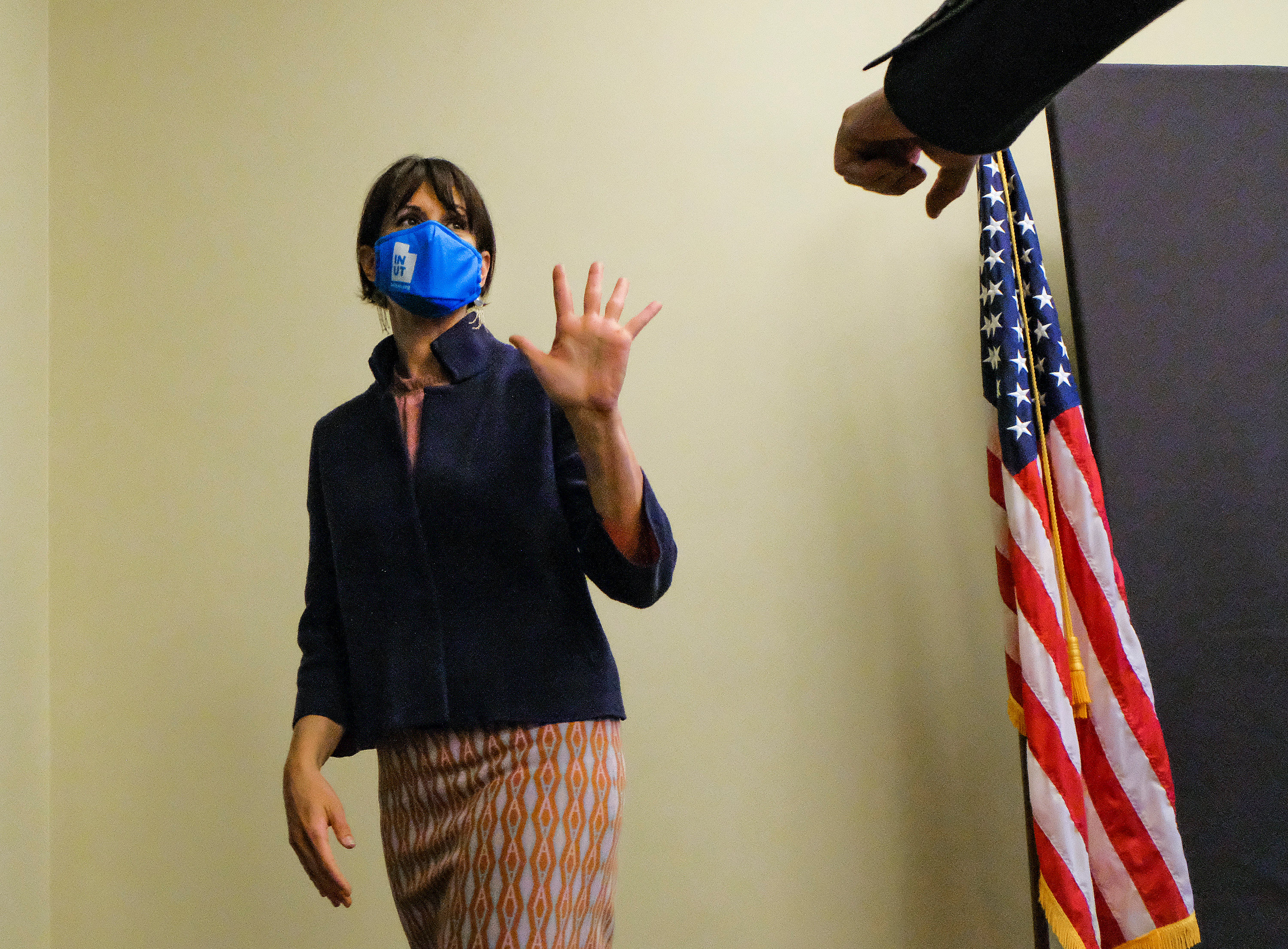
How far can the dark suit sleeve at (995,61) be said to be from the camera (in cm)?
68

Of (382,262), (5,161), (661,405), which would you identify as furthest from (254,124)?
(382,262)

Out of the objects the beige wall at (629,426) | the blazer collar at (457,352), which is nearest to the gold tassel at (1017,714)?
the beige wall at (629,426)

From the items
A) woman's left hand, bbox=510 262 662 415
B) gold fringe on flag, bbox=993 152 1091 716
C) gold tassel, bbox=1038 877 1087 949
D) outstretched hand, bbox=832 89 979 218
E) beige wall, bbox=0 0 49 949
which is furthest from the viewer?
beige wall, bbox=0 0 49 949

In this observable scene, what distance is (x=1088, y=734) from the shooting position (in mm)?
1834

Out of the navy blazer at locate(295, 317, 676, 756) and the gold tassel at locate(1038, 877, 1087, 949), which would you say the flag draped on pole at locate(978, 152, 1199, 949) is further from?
the navy blazer at locate(295, 317, 676, 756)

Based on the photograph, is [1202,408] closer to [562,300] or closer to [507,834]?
[562,300]

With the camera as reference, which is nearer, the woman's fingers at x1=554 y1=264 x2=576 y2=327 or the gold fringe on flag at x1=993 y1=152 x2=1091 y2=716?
the woman's fingers at x1=554 y1=264 x2=576 y2=327

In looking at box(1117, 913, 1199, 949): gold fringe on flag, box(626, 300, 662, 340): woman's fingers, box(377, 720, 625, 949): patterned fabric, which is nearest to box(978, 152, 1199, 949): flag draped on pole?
box(1117, 913, 1199, 949): gold fringe on flag

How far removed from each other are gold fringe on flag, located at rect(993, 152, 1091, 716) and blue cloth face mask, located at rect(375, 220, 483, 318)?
40.6 inches

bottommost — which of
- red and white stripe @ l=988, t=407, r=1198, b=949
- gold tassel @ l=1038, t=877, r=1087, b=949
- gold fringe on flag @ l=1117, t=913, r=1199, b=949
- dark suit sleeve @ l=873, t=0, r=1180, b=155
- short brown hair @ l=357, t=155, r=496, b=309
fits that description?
gold fringe on flag @ l=1117, t=913, r=1199, b=949

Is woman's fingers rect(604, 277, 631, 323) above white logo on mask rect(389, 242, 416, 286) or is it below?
below

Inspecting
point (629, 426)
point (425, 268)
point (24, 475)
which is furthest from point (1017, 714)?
point (24, 475)

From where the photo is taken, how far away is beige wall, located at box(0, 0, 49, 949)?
191 centimetres

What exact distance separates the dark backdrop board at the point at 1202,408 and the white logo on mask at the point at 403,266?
139 cm
